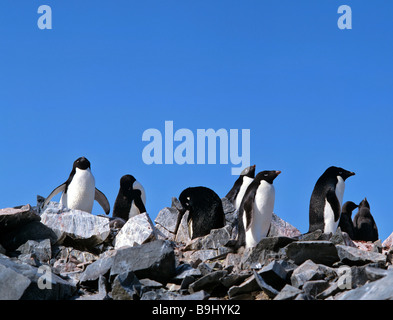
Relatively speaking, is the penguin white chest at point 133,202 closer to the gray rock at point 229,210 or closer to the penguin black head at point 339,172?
the gray rock at point 229,210

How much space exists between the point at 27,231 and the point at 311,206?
5323 mm

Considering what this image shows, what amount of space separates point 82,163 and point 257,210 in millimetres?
4290

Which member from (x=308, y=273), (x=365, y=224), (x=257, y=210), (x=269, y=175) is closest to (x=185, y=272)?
(x=308, y=273)

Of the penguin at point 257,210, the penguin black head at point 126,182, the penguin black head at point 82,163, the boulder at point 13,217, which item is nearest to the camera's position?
the boulder at point 13,217

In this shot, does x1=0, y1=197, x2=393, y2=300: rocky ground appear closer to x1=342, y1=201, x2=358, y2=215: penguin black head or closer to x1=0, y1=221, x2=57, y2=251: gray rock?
x1=0, y1=221, x2=57, y2=251: gray rock

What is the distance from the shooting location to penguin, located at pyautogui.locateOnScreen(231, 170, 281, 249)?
30.4 ft

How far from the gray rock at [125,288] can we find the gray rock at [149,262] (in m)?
0.29

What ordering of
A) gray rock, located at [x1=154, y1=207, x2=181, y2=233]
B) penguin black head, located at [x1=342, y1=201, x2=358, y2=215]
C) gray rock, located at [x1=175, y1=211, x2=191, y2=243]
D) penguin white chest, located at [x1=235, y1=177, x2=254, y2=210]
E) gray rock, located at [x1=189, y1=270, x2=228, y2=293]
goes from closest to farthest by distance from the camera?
gray rock, located at [x1=189, y1=270, x2=228, y2=293] → gray rock, located at [x1=175, y1=211, x2=191, y2=243] → gray rock, located at [x1=154, y1=207, x2=181, y2=233] → penguin white chest, located at [x1=235, y1=177, x2=254, y2=210] → penguin black head, located at [x1=342, y1=201, x2=358, y2=215]

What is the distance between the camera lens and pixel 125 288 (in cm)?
628

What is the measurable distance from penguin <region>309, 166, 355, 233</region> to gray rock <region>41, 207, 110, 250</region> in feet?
14.1

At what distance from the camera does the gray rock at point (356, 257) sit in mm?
6727

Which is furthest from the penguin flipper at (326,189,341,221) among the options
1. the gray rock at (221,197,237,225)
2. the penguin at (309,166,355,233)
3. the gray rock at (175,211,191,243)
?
the gray rock at (175,211,191,243)

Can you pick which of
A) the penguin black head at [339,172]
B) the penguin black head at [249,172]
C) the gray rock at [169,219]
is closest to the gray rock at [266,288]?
the gray rock at [169,219]
